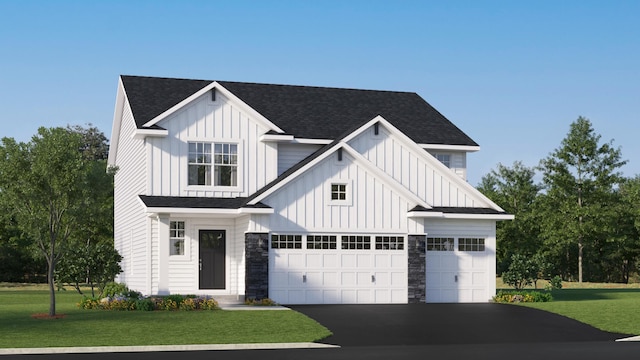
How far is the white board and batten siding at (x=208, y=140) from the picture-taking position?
3322 cm

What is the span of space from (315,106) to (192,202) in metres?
9.06

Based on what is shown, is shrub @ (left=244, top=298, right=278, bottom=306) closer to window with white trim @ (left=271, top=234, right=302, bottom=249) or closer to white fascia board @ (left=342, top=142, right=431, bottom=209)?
window with white trim @ (left=271, top=234, right=302, bottom=249)

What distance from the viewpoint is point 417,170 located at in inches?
1372

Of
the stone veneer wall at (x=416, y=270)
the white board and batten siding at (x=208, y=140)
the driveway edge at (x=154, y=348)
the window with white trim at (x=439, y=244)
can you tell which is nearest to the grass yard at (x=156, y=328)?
the driveway edge at (x=154, y=348)

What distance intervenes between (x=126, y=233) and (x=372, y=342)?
2013 cm

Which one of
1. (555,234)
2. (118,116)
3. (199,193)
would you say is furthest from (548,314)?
(555,234)

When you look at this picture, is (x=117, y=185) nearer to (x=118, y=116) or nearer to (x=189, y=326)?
(x=118, y=116)

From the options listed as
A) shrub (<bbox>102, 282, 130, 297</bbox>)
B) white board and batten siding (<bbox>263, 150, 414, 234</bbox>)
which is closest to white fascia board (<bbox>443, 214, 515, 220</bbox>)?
white board and batten siding (<bbox>263, 150, 414, 234</bbox>)

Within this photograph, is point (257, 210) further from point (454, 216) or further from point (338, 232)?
point (454, 216)

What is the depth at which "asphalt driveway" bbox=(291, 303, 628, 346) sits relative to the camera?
2178 centimetres

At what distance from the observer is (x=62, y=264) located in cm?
3341

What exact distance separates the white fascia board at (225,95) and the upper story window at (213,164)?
56.7 inches

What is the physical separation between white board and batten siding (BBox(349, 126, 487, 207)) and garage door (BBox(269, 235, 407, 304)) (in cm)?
278

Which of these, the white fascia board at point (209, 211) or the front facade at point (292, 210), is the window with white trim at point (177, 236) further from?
the white fascia board at point (209, 211)
